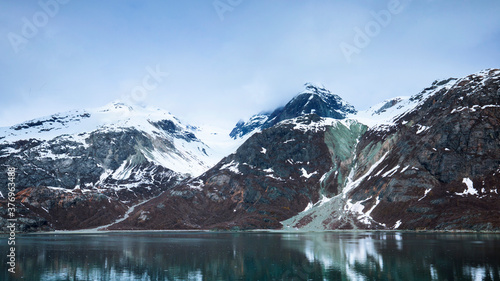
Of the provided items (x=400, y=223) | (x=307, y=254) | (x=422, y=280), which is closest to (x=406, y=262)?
(x=422, y=280)

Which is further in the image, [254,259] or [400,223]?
[400,223]

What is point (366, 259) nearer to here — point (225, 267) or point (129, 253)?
point (225, 267)

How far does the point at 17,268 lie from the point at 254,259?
4297cm

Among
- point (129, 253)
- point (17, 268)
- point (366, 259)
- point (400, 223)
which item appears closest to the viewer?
point (17, 268)

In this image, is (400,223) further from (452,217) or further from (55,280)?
(55,280)

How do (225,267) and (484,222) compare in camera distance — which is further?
(484,222)

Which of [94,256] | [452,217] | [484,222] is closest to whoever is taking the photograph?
[94,256]

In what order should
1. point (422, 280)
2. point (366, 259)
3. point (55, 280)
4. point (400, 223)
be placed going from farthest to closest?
point (400, 223) < point (366, 259) < point (55, 280) < point (422, 280)

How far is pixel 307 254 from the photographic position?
298ft

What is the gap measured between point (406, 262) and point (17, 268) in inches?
2678

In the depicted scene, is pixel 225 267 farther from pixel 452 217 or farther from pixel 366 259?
pixel 452 217

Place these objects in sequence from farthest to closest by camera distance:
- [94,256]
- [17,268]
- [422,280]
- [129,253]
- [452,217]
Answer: [452,217], [129,253], [94,256], [17,268], [422,280]

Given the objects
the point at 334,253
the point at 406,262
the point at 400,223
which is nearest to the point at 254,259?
the point at 334,253

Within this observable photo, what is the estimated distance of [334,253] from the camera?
92.2 metres
